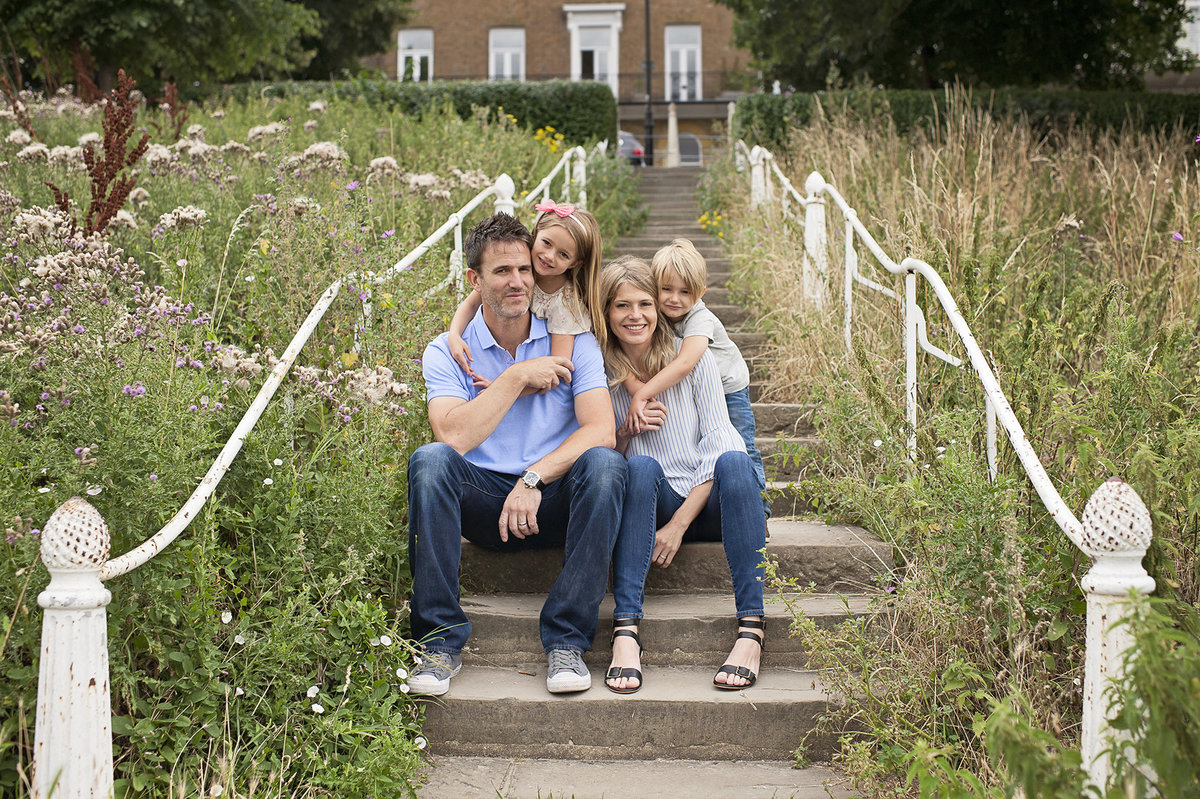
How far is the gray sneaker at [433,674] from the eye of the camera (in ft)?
9.55

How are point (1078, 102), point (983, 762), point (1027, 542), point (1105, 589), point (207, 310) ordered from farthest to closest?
point (1078, 102) → point (207, 310) → point (1027, 542) → point (983, 762) → point (1105, 589)

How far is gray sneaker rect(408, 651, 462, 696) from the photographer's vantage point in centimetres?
291

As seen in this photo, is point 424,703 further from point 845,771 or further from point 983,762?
point 983,762

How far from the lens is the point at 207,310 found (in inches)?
162

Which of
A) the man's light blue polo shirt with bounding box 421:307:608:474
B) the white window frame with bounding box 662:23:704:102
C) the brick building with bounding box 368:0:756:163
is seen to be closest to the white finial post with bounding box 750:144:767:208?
the man's light blue polo shirt with bounding box 421:307:608:474

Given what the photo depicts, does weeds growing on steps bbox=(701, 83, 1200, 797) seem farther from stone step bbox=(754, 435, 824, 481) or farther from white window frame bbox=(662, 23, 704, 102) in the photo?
white window frame bbox=(662, 23, 704, 102)

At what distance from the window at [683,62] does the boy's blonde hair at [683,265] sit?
27.4 m

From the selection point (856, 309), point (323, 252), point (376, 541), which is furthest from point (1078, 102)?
point (376, 541)

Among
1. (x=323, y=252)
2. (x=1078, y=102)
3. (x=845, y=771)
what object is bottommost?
(x=845, y=771)

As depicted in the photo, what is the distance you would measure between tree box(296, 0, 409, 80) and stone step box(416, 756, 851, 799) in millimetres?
16029

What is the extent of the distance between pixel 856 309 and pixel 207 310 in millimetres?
3130

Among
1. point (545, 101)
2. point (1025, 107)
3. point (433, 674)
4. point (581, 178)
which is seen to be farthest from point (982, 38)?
point (433, 674)

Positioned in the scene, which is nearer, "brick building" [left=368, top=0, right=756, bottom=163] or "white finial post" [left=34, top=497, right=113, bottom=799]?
"white finial post" [left=34, top=497, right=113, bottom=799]

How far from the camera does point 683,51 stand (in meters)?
29.8
